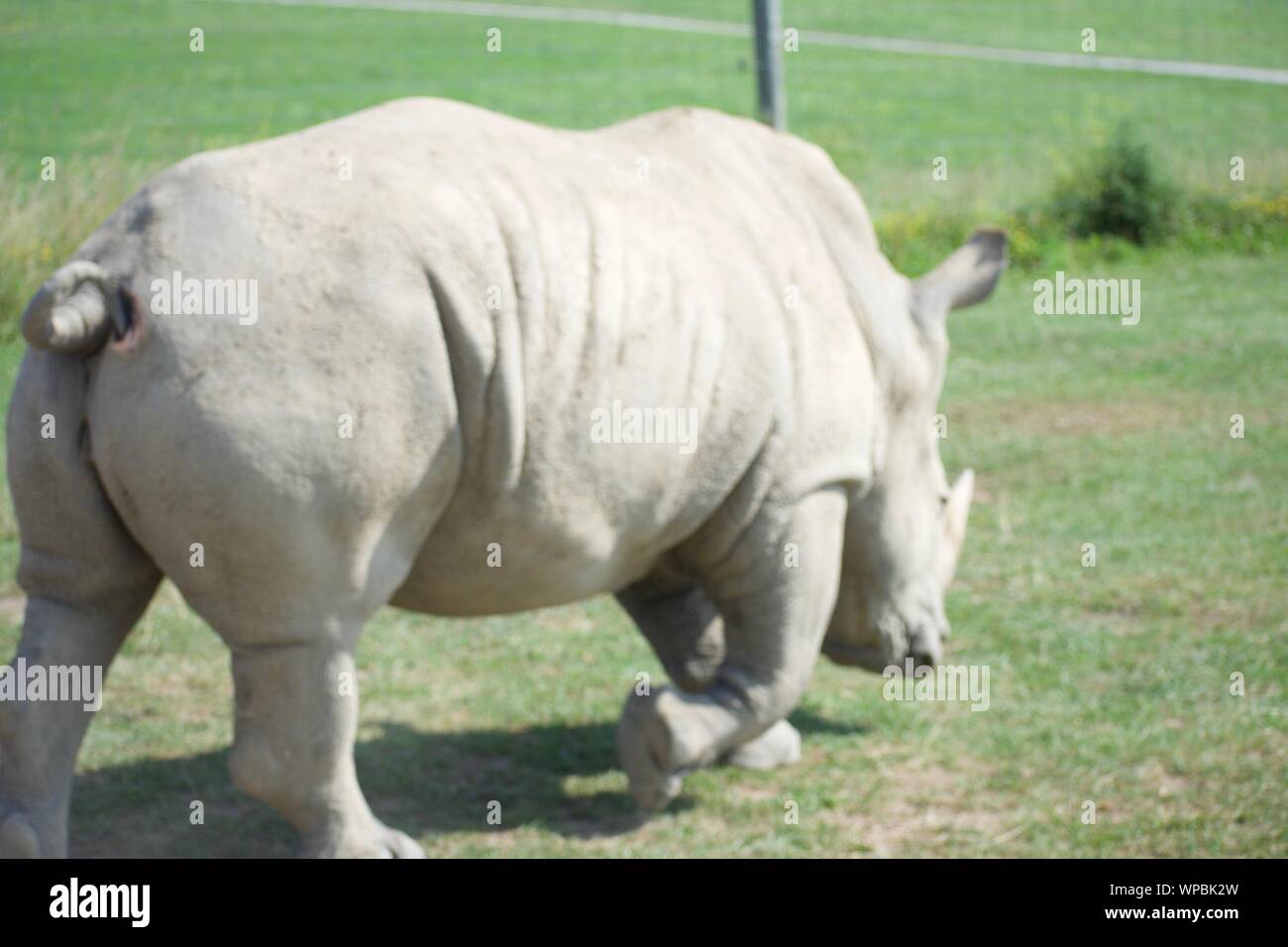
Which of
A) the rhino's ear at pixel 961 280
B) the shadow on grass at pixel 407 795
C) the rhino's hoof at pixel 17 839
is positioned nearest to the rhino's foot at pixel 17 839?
the rhino's hoof at pixel 17 839

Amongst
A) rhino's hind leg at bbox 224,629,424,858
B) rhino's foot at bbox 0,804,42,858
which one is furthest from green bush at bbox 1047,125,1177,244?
rhino's foot at bbox 0,804,42,858

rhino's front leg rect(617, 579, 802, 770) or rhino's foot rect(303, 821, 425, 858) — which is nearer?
rhino's foot rect(303, 821, 425, 858)

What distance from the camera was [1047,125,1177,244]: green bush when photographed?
529 inches

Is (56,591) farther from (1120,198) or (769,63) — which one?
(1120,198)

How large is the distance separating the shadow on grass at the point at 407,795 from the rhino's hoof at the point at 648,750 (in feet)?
1.16

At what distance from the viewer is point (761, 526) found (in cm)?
477

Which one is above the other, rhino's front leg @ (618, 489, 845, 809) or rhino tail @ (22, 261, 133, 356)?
rhino tail @ (22, 261, 133, 356)

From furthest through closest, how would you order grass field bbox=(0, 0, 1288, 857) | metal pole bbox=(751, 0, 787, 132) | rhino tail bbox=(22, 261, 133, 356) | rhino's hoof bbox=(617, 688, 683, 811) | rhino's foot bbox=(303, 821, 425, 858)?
1. metal pole bbox=(751, 0, 787, 132)
2. grass field bbox=(0, 0, 1288, 857)
3. rhino's hoof bbox=(617, 688, 683, 811)
4. rhino's foot bbox=(303, 821, 425, 858)
5. rhino tail bbox=(22, 261, 133, 356)

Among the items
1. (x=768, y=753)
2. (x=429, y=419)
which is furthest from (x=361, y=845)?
(x=768, y=753)

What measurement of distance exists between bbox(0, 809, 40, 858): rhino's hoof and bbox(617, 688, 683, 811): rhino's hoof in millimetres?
1536

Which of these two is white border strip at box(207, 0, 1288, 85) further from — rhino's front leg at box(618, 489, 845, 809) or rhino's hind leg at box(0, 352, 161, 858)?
rhino's hind leg at box(0, 352, 161, 858)

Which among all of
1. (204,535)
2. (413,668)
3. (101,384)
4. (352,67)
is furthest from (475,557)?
(352,67)

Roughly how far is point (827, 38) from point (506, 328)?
62.3 ft

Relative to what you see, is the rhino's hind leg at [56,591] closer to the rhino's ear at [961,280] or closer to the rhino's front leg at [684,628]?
the rhino's front leg at [684,628]
